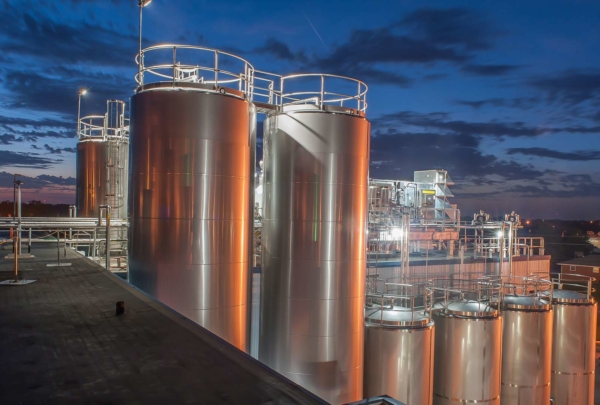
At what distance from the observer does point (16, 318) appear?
763 cm

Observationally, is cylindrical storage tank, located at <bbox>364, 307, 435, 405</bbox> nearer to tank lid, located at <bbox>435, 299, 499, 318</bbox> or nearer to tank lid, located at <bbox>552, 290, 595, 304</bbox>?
tank lid, located at <bbox>435, 299, 499, 318</bbox>

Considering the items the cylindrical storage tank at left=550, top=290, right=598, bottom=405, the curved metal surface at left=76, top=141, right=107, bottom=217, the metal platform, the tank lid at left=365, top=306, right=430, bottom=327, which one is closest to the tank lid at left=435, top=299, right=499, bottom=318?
the tank lid at left=365, top=306, right=430, bottom=327

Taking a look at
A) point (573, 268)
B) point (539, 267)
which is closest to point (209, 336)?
point (539, 267)

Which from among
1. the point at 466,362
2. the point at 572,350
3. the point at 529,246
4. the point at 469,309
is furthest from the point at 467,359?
the point at 529,246

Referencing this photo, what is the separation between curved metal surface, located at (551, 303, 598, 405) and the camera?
1784 cm

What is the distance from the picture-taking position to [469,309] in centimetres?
1436

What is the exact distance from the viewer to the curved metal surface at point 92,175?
72.5 ft

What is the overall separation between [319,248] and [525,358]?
9.04 m

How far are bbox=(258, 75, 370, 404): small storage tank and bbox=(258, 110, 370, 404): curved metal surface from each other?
0.03 meters

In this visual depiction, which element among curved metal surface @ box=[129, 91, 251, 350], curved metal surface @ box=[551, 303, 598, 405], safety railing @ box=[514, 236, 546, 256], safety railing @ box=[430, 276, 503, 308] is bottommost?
curved metal surface @ box=[551, 303, 598, 405]

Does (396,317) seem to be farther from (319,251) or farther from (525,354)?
(525,354)

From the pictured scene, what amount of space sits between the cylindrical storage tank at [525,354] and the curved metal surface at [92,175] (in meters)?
18.0

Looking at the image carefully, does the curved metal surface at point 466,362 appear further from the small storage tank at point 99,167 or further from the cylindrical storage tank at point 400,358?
the small storage tank at point 99,167

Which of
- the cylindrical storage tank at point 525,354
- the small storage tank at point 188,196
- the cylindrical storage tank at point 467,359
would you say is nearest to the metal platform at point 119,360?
the small storage tank at point 188,196
